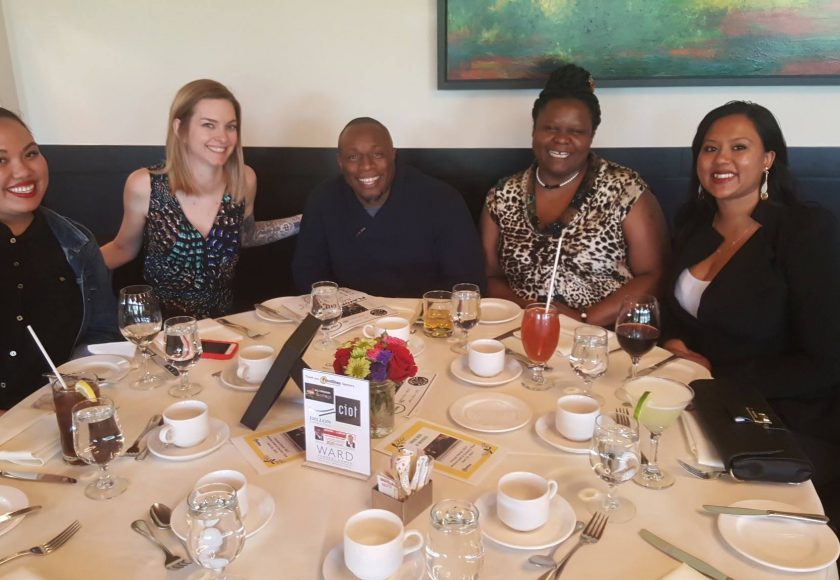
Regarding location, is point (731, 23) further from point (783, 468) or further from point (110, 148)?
point (110, 148)

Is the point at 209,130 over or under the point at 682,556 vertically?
over

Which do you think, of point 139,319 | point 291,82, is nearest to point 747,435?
point 139,319

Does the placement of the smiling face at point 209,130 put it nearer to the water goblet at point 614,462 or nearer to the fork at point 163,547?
the fork at point 163,547

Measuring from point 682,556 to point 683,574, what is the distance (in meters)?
0.04

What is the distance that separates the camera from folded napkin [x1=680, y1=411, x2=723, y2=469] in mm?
1213

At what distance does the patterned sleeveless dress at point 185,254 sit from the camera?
8.37 ft

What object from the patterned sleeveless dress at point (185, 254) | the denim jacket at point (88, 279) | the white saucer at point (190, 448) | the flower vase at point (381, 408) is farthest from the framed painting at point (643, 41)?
the white saucer at point (190, 448)

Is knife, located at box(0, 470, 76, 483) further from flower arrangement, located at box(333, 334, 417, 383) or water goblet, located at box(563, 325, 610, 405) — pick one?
water goblet, located at box(563, 325, 610, 405)

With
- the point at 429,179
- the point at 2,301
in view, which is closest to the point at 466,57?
the point at 429,179

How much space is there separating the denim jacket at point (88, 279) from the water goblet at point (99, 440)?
3.32ft

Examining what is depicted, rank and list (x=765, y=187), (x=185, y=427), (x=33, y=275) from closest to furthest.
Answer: (x=185, y=427)
(x=33, y=275)
(x=765, y=187)

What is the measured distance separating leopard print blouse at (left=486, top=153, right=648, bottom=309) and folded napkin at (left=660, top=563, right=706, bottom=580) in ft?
5.51

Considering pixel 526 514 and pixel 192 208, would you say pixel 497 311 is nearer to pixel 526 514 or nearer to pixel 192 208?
pixel 526 514

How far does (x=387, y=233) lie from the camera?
2631mm
